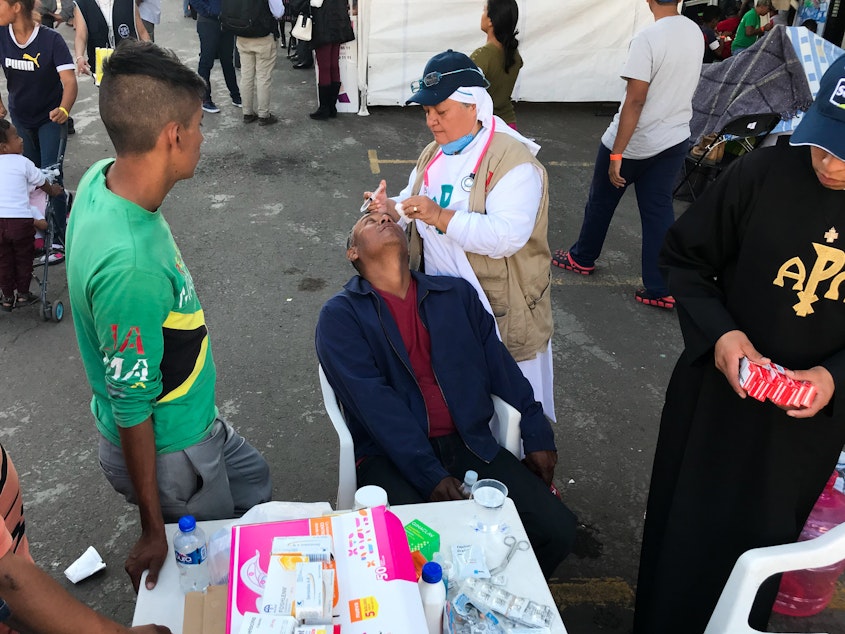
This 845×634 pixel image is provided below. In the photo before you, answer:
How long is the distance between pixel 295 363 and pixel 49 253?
7.20 feet

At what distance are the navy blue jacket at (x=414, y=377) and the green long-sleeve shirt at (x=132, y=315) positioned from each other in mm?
671

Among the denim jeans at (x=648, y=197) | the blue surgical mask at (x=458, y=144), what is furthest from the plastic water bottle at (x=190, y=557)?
the denim jeans at (x=648, y=197)

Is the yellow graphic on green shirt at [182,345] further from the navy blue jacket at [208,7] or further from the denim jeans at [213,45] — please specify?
the navy blue jacket at [208,7]

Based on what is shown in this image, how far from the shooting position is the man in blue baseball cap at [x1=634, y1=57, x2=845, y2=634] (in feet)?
6.19

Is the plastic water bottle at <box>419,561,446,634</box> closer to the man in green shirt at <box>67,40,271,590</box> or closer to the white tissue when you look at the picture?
the man in green shirt at <box>67,40,271,590</box>

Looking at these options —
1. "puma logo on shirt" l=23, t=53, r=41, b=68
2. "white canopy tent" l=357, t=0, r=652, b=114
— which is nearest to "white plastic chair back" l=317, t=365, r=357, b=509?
"puma logo on shirt" l=23, t=53, r=41, b=68

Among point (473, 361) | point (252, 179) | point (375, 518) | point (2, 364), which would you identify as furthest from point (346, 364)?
point (252, 179)

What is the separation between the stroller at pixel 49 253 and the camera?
4.68m

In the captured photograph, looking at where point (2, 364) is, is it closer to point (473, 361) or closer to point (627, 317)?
point (473, 361)

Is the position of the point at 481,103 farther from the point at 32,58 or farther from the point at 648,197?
the point at 32,58

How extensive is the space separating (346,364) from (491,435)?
2.12ft

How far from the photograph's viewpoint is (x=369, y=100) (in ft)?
29.8

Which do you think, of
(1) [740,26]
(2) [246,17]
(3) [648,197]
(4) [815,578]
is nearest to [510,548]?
(4) [815,578]

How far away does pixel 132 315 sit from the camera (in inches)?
70.6
